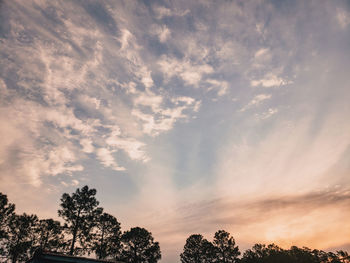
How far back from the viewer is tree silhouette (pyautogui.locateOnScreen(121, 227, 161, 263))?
43.2 meters

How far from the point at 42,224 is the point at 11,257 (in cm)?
609

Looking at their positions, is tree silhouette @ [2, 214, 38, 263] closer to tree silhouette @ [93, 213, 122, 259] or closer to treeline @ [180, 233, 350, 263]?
tree silhouette @ [93, 213, 122, 259]

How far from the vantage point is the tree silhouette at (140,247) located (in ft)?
142

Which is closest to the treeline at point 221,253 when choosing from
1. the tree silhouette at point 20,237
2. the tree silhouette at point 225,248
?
the tree silhouette at point 225,248

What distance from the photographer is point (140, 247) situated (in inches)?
1757

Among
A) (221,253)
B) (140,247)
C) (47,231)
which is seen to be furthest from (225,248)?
(47,231)

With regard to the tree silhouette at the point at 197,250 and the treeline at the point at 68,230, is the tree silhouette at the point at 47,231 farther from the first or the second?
the tree silhouette at the point at 197,250

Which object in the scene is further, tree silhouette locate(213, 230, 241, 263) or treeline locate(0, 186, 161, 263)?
tree silhouette locate(213, 230, 241, 263)

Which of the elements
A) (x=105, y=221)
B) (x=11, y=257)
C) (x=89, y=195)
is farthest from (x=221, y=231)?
(x=11, y=257)

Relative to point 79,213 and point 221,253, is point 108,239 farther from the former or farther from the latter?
point 221,253

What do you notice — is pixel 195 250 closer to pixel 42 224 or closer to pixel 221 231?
pixel 221 231

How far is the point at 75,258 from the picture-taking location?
1457 centimetres

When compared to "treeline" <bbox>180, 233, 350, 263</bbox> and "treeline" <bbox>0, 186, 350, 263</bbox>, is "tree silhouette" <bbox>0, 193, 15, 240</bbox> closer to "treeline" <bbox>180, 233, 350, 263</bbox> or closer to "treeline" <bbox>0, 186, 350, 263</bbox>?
"treeline" <bbox>0, 186, 350, 263</bbox>

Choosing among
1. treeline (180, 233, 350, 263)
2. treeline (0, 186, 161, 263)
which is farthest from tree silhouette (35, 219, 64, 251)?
treeline (180, 233, 350, 263)
